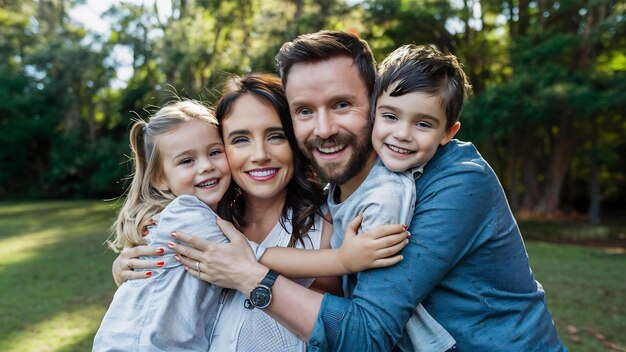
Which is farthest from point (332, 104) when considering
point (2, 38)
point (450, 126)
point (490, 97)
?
point (2, 38)

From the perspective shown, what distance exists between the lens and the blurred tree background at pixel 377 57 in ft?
44.4

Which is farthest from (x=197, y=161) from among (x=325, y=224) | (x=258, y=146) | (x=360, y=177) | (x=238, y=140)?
(x=360, y=177)

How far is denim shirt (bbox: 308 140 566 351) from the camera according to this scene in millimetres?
1795

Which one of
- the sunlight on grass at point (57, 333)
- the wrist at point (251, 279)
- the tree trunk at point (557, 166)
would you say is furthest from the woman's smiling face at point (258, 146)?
the tree trunk at point (557, 166)

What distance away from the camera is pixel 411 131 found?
1.96 metres

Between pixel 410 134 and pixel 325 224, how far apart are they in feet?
2.48

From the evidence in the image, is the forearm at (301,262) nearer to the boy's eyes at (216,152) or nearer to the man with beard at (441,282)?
the man with beard at (441,282)

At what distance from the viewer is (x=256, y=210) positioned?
8.80ft

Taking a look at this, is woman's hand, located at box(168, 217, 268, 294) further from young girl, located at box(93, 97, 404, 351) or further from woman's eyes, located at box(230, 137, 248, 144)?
woman's eyes, located at box(230, 137, 248, 144)

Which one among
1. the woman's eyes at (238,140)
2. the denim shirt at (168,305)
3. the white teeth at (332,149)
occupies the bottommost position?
the denim shirt at (168,305)

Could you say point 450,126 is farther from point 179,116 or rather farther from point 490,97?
point 490,97

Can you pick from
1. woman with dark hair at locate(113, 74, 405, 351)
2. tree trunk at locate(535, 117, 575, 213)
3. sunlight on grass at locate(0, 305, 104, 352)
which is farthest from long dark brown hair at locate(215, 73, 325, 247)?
tree trunk at locate(535, 117, 575, 213)

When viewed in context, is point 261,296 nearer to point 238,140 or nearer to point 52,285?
point 238,140

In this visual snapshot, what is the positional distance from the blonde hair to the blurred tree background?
0.31 m
